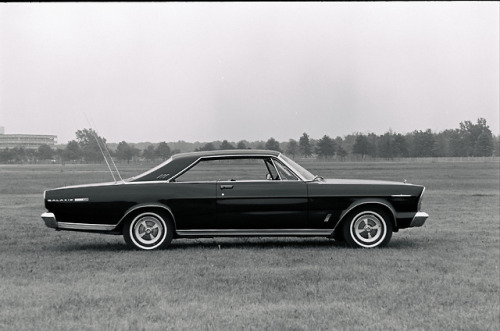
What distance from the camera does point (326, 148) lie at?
11.8 metres

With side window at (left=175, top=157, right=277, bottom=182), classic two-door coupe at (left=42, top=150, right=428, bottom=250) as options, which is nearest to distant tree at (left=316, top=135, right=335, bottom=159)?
classic two-door coupe at (left=42, top=150, right=428, bottom=250)

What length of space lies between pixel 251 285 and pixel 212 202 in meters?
2.34

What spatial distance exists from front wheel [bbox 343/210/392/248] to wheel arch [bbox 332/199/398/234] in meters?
0.06

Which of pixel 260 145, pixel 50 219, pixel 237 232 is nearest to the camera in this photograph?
pixel 50 219

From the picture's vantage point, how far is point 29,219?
1319cm

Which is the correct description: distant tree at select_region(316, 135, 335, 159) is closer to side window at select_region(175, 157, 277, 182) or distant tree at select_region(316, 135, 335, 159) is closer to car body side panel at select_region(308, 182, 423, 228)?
car body side panel at select_region(308, 182, 423, 228)

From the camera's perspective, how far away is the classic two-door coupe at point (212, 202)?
809 centimetres

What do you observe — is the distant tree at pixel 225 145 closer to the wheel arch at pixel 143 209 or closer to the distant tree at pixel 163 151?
the distant tree at pixel 163 151

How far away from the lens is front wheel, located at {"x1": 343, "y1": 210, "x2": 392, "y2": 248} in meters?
8.32

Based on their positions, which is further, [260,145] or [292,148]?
[260,145]

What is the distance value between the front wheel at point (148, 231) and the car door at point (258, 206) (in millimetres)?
678

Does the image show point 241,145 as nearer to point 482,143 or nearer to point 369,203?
point 369,203

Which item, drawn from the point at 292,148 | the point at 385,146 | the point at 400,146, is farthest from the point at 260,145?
the point at 400,146

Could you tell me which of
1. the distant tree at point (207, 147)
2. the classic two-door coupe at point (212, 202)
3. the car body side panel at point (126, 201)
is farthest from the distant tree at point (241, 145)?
the car body side panel at point (126, 201)
